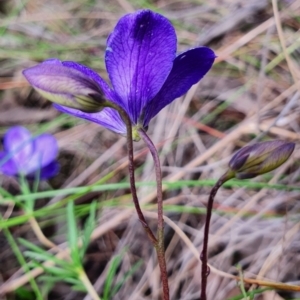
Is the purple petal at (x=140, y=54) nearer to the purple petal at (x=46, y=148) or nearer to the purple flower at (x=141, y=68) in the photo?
the purple flower at (x=141, y=68)

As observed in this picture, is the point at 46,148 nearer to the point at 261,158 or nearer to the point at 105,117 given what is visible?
the point at 105,117

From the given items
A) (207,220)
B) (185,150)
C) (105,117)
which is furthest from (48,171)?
(207,220)

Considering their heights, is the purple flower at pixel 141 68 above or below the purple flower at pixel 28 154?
above

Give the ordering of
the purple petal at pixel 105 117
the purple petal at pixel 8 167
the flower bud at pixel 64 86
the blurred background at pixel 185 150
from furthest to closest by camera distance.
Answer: the purple petal at pixel 8 167, the blurred background at pixel 185 150, the purple petal at pixel 105 117, the flower bud at pixel 64 86

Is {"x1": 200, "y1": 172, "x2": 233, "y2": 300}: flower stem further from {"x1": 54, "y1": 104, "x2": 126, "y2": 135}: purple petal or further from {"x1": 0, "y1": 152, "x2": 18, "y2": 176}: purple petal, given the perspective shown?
{"x1": 0, "y1": 152, "x2": 18, "y2": 176}: purple petal

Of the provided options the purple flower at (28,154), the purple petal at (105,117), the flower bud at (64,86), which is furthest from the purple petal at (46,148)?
the flower bud at (64,86)

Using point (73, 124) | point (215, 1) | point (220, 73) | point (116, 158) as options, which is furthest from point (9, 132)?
point (215, 1)
